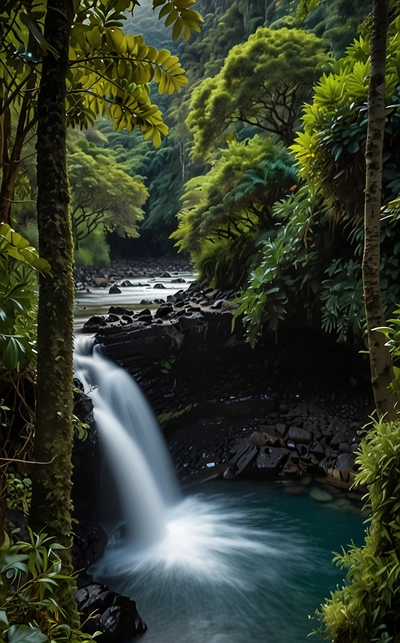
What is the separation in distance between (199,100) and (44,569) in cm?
1076

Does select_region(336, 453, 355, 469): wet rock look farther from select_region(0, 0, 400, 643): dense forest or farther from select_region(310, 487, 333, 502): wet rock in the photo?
select_region(0, 0, 400, 643): dense forest

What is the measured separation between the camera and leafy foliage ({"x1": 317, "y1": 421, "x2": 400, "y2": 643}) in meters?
2.11

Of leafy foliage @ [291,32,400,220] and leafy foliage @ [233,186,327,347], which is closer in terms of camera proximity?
leafy foliage @ [291,32,400,220]

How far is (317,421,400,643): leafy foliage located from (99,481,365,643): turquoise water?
158 centimetres

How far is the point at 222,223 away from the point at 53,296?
7717 millimetres

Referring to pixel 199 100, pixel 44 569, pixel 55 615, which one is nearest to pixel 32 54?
pixel 44 569

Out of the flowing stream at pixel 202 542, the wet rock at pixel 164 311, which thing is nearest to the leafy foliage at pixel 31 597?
the flowing stream at pixel 202 542

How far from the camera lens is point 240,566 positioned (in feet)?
15.2

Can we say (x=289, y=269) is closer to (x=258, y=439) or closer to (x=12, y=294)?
(x=258, y=439)

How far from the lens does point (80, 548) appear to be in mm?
4703

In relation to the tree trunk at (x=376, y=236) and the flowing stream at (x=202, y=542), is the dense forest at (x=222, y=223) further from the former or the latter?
the flowing stream at (x=202, y=542)

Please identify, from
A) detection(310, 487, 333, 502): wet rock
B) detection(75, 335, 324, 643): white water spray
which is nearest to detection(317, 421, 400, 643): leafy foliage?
detection(75, 335, 324, 643): white water spray

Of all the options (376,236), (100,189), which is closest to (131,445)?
(376,236)

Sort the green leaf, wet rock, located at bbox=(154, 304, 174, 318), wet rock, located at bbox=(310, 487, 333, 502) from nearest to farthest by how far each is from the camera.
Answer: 1. the green leaf
2. wet rock, located at bbox=(310, 487, 333, 502)
3. wet rock, located at bbox=(154, 304, 174, 318)
